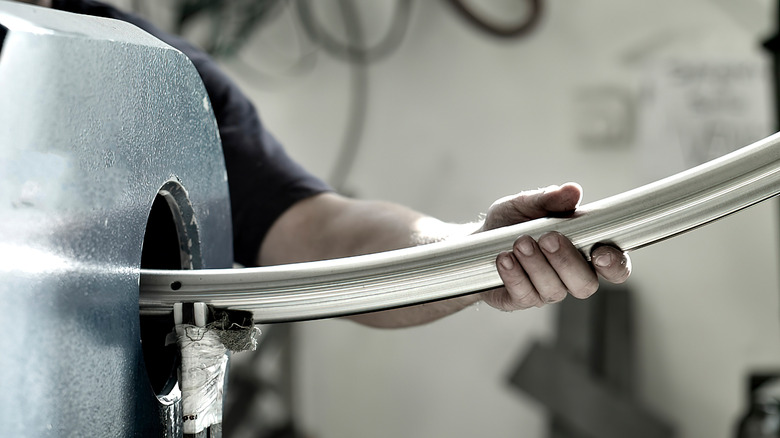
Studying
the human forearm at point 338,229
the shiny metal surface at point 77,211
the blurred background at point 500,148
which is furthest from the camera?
the blurred background at point 500,148

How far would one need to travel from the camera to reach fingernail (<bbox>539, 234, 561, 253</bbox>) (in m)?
0.38

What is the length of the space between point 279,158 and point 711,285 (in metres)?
1.50

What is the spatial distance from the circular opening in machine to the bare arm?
180 mm

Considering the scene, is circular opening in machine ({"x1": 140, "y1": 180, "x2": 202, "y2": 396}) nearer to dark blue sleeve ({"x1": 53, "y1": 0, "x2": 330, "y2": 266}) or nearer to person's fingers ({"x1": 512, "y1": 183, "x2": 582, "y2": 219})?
person's fingers ({"x1": 512, "y1": 183, "x2": 582, "y2": 219})

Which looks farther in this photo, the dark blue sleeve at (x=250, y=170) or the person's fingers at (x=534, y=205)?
the dark blue sleeve at (x=250, y=170)

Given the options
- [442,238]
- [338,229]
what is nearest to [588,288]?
[442,238]

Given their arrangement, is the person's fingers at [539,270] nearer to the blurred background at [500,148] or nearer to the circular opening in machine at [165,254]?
the circular opening in machine at [165,254]

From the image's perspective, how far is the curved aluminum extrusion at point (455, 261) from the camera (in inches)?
14.4

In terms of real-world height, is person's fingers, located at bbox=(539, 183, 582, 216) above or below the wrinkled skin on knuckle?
above

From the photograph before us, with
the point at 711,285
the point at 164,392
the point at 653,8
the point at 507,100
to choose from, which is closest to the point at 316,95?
the point at 507,100

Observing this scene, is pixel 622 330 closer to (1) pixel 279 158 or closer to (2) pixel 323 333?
(2) pixel 323 333

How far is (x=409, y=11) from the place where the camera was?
7.01 feet

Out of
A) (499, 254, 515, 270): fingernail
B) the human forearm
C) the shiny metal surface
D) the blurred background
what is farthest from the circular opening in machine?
the blurred background

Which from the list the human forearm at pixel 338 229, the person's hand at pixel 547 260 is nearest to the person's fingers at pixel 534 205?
the person's hand at pixel 547 260
